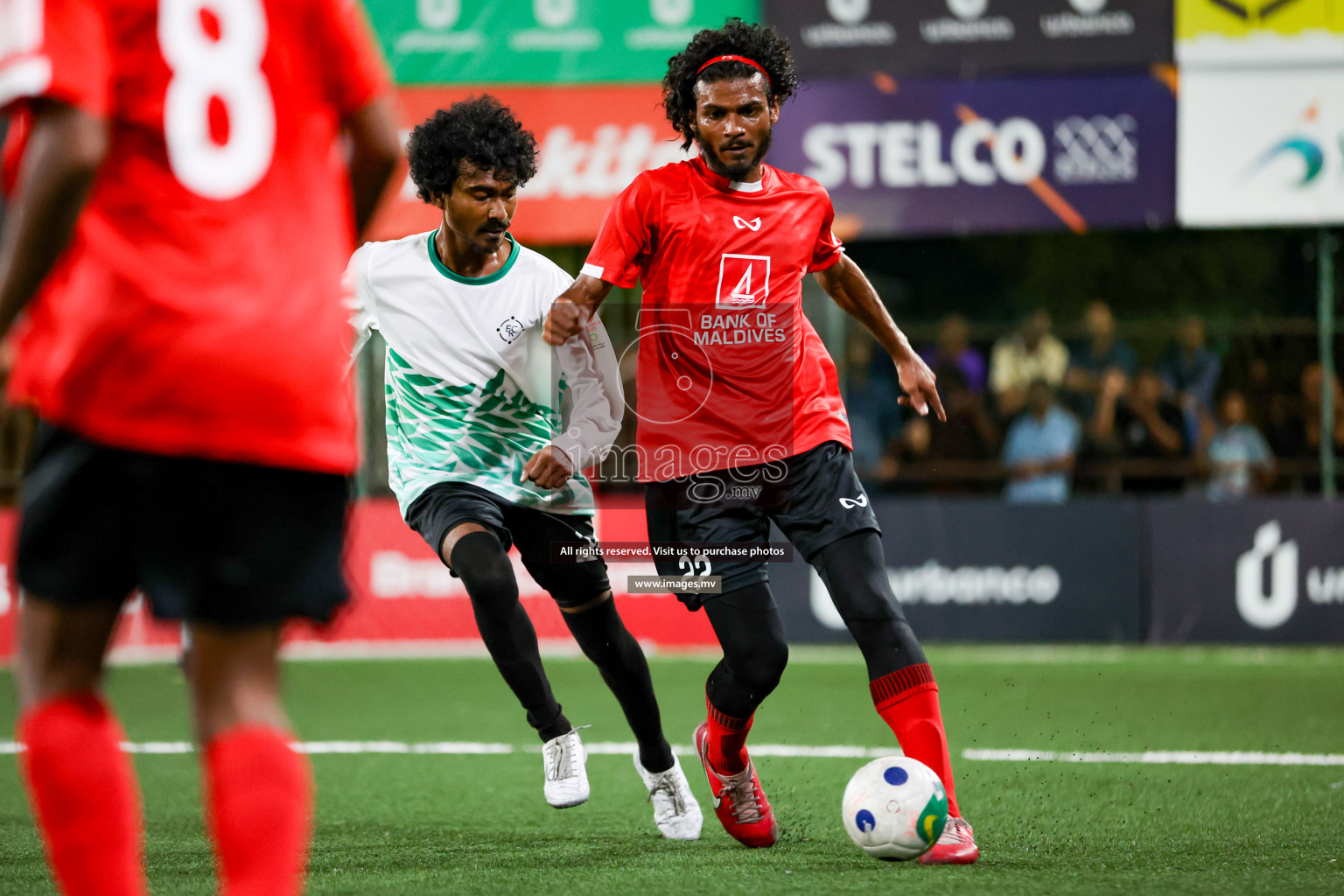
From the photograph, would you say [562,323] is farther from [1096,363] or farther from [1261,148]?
[1096,363]

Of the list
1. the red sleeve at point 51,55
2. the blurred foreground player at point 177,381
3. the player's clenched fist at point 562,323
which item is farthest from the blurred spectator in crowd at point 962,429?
the red sleeve at point 51,55

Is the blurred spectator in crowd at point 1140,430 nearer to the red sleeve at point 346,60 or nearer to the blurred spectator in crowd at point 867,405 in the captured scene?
the blurred spectator in crowd at point 867,405

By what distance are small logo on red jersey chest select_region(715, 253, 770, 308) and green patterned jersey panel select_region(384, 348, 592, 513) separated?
2.58 feet

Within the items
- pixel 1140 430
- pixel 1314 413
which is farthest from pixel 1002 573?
pixel 1314 413

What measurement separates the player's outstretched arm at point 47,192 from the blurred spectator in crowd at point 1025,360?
34.2ft

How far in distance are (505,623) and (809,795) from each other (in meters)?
1.37

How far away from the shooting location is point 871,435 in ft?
39.7

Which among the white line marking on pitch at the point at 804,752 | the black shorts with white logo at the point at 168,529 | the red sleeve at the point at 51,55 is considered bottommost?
the white line marking on pitch at the point at 804,752

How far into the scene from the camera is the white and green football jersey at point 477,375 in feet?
16.4

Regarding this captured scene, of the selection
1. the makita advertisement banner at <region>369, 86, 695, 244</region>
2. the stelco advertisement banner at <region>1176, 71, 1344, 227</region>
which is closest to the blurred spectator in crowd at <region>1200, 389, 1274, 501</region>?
the stelco advertisement banner at <region>1176, 71, 1344, 227</region>

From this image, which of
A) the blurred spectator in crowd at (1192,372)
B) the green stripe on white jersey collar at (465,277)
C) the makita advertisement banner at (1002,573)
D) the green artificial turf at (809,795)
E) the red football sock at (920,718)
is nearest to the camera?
the green artificial turf at (809,795)

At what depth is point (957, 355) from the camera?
480 inches

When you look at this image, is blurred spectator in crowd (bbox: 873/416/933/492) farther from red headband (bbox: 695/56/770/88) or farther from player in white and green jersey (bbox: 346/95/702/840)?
red headband (bbox: 695/56/770/88)

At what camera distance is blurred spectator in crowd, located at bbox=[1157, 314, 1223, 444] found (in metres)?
11.9
